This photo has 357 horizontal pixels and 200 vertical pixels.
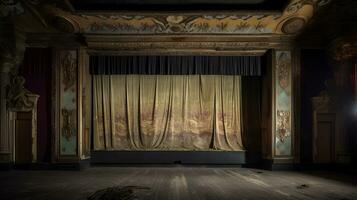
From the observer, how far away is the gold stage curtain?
1072 centimetres

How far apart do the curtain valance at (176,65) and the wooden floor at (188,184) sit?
2.50m

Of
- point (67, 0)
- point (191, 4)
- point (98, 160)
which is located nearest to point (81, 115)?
point (98, 160)

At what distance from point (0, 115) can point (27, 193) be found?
395cm

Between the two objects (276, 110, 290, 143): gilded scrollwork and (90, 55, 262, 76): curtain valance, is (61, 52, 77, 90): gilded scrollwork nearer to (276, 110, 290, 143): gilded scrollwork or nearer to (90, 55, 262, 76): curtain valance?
(90, 55, 262, 76): curtain valance

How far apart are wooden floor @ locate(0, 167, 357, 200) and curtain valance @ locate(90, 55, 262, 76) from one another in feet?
8.20

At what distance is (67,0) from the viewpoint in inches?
303

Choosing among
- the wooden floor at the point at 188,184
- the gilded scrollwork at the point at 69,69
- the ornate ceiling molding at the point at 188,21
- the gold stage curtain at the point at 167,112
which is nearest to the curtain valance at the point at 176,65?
the gilded scrollwork at the point at 69,69

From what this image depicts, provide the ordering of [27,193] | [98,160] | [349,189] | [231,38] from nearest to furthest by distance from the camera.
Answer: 1. [27,193]
2. [349,189]
3. [231,38]
4. [98,160]

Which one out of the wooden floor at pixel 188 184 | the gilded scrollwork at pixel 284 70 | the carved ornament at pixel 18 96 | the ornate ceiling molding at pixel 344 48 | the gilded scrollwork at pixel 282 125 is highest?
the ornate ceiling molding at pixel 344 48

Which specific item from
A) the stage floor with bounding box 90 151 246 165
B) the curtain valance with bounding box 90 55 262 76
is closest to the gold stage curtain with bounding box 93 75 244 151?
the stage floor with bounding box 90 151 246 165

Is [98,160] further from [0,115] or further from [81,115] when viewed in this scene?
[0,115]

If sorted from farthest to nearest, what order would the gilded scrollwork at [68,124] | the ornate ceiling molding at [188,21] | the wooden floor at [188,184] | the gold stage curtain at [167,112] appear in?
the gold stage curtain at [167,112], the gilded scrollwork at [68,124], the ornate ceiling molding at [188,21], the wooden floor at [188,184]

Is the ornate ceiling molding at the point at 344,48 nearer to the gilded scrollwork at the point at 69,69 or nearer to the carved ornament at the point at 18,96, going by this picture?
the gilded scrollwork at the point at 69,69

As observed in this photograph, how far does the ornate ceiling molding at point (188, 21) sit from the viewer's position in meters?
8.28
